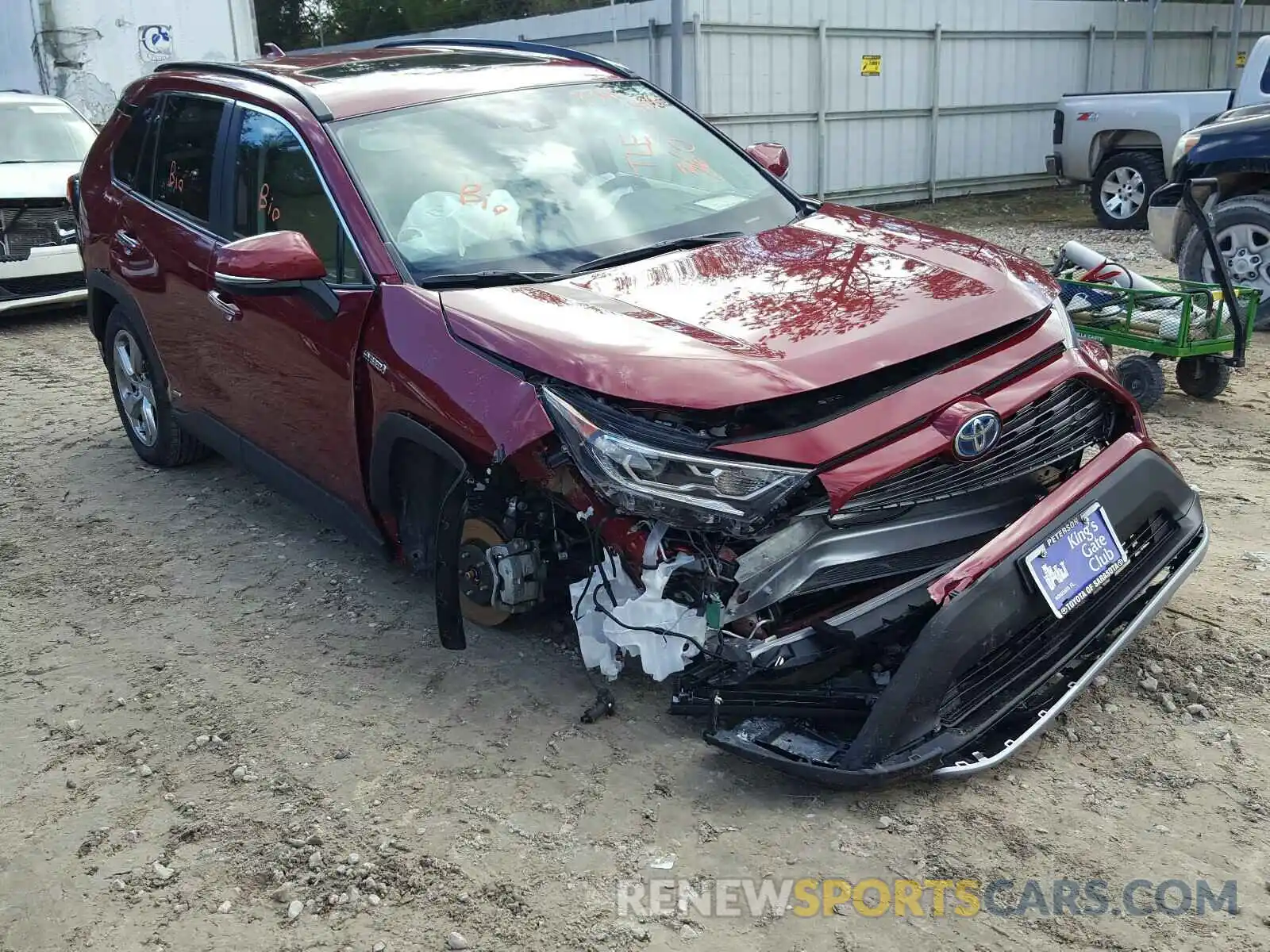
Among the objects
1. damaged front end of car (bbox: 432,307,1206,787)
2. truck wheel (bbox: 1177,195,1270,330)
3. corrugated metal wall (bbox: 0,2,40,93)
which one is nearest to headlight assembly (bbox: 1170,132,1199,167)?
truck wheel (bbox: 1177,195,1270,330)

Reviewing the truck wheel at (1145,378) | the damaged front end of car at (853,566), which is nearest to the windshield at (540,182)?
the damaged front end of car at (853,566)

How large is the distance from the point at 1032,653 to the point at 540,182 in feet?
7.27

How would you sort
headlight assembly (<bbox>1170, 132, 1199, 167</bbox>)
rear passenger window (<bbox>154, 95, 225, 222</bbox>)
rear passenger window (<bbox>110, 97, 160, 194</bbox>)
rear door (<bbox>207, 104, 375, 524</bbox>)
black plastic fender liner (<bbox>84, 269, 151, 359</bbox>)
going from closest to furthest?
rear door (<bbox>207, 104, 375, 524</bbox>) < rear passenger window (<bbox>154, 95, 225, 222</bbox>) < rear passenger window (<bbox>110, 97, 160, 194</bbox>) < black plastic fender liner (<bbox>84, 269, 151, 359</bbox>) < headlight assembly (<bbox>1170, 132, 1199, 167</bbox>)

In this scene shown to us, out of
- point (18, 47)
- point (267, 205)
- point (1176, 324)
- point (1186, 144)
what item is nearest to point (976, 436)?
point (267, 205)

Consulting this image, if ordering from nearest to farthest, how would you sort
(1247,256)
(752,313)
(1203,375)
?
(752,313) < (1203,375) < (1247,256)

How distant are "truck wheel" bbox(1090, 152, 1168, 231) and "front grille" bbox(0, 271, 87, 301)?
1076 centimetres

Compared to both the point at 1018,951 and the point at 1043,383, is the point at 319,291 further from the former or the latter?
the point at 1018,951

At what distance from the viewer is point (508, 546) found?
3572 mm

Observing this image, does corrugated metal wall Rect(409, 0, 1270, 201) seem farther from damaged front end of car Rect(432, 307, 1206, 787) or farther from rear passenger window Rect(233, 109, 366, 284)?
damaged front end of car Rect(432, 307, 1206, 787)

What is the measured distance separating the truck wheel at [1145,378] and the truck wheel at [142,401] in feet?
15.6

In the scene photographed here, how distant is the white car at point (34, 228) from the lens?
953 centimetres

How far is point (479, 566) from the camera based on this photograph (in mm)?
3717

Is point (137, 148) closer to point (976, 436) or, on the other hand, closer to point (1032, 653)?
point (976, 436)

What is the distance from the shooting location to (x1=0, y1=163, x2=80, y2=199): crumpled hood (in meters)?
9.60
